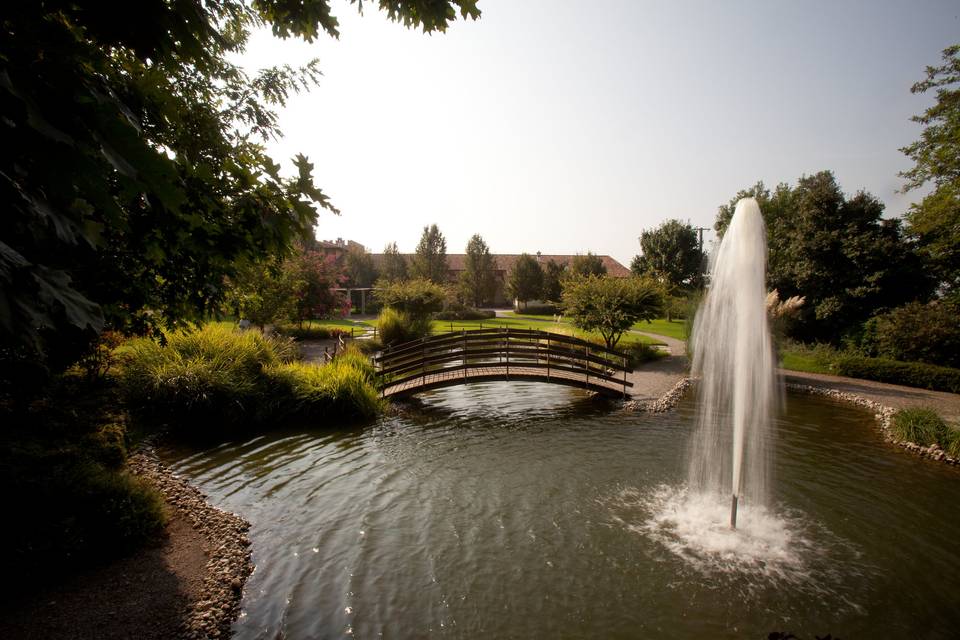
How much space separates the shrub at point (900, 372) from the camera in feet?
53.4

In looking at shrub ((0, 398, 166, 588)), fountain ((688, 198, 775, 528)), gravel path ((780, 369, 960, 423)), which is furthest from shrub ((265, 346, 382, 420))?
gravel path ((780, 369, 960, 423))

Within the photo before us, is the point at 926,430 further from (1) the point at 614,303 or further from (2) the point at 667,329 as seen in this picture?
(2) the point at 667,329

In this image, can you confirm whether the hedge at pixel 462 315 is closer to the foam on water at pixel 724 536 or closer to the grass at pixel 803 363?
the grass at pixel 803 363

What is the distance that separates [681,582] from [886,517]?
4677 millimetres

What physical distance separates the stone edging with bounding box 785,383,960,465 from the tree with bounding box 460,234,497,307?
38359 mm

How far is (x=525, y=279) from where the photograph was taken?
5278 cm

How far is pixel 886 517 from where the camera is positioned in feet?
25.5

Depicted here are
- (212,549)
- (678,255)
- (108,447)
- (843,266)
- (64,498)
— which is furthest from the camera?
(678,255)

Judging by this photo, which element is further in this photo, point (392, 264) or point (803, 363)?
point (392, 264)

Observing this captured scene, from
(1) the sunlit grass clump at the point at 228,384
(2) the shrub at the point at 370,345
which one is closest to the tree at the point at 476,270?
(2) the shrub at the point at 370,345

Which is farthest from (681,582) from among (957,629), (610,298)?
(610,298)

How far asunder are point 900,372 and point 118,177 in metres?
24.1

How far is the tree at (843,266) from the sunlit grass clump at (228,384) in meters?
25.2

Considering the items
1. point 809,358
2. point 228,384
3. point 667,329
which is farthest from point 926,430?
point 667,329
